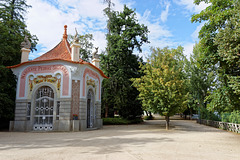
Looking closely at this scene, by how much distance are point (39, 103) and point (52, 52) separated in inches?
190

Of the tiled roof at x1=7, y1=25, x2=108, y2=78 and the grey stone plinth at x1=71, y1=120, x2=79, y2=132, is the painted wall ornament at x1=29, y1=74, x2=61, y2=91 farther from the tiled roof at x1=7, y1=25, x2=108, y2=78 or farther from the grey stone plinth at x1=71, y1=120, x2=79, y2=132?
the grey stone plinth at x1=71, y1=120, x2=79, y2=132

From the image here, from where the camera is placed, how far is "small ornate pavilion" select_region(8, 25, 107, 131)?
1476 cm

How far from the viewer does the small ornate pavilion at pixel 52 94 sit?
581 inches

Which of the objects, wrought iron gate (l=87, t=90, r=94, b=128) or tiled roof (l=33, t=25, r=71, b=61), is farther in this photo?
wrought iron gate (l=87, t=90, r=94, b=128)

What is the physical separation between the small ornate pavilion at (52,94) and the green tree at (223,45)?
31.7 feet

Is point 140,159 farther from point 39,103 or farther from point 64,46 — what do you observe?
point 64,46

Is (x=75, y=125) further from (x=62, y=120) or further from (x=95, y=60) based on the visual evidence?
(x=95, y=60)

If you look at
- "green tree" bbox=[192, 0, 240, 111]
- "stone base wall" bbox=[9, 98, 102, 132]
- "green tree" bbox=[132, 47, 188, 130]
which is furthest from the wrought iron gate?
"green tree" bbox=[192, 0, 240, 111]

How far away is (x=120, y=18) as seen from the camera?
27.7 metres

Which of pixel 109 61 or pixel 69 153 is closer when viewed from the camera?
pixel 69 153

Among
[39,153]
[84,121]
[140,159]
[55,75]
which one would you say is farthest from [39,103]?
[140,159]

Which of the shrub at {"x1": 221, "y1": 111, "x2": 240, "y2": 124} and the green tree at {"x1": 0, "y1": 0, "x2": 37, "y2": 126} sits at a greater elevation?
the green tree at {"x1": 0, "y1": 0, "x2": 37, "y2": 126}

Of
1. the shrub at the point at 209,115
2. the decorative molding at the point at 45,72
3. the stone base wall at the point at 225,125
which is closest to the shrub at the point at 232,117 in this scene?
the stone base wall at the point at 225,125

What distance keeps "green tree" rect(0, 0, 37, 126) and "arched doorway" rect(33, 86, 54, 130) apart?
2.44m
